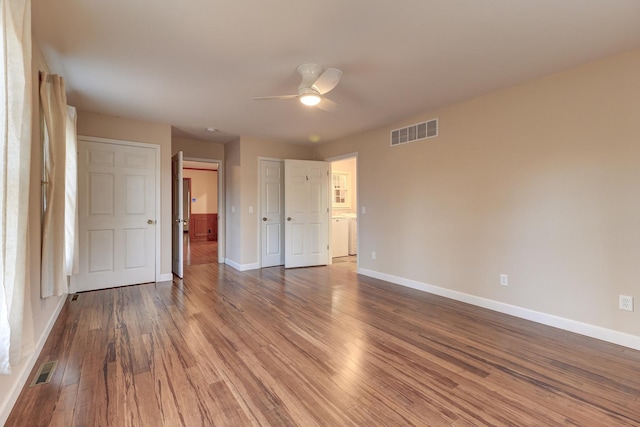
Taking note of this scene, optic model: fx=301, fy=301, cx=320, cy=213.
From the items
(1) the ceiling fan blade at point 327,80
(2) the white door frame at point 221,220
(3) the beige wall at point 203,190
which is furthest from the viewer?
(3) the beige wall at point 203,190

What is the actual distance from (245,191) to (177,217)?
1203mm

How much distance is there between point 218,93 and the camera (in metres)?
3.31

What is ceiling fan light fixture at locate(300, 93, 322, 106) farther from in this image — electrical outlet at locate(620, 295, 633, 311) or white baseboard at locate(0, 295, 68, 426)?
electrical outlet at locate(620, 295, 633, 311)

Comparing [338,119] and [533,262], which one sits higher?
[338,119]

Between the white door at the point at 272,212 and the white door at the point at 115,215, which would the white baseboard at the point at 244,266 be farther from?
the white door at the point at 115,215

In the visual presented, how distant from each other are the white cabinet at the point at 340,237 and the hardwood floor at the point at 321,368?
3.19 metres

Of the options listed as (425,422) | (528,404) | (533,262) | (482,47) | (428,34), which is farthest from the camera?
(533,262)

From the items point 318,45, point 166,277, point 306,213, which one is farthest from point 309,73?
point 166,277

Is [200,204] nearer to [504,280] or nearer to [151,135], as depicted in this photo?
[151,135]

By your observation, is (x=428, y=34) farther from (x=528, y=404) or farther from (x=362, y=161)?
(x=362, y=161)

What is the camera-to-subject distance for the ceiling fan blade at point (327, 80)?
2451 mm

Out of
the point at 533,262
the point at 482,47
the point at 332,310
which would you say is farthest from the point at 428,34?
the point at 332,310

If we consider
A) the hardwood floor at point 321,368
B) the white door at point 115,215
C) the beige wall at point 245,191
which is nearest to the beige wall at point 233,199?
the beige wall at point 245,191

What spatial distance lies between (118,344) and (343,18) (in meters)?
3.05
